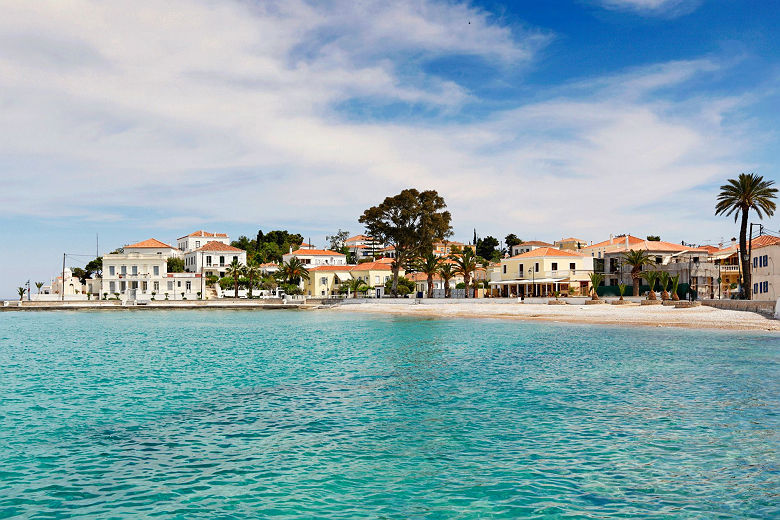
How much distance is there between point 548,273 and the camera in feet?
273

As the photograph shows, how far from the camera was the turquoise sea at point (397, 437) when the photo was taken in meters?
9.29

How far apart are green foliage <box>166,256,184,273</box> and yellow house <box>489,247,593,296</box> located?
69446 mm

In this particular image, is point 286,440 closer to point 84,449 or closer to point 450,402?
point 84,449

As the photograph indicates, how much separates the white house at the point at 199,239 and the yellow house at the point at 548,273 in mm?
76370

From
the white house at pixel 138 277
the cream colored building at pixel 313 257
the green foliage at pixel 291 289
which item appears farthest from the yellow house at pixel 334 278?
the white house at pixel 138 277

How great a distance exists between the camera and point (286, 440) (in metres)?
13.0

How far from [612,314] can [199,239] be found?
10664 cm

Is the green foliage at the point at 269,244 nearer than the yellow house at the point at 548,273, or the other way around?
the yellow house at the point at 548,273

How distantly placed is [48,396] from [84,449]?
7937 millimetres

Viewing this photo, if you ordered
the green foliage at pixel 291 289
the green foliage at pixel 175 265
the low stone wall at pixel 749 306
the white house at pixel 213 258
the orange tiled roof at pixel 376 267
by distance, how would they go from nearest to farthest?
1. the low stone wall at pixel 749 306
2. the green foliage at pixel 291 289
3. the orange tiled roof at pixel 376 267
4. the white house at pixel 213 258
5. the green foliage at pixel 175 265

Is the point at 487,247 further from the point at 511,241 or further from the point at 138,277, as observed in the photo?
the point at 138,277

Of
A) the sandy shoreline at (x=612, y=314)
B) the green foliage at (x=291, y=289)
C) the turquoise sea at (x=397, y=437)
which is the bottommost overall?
the turquoise sea at (x=397, y=437)

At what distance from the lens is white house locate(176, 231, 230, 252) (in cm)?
13238

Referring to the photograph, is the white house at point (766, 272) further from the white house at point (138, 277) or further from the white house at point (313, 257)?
the white house at point (313, 257)
